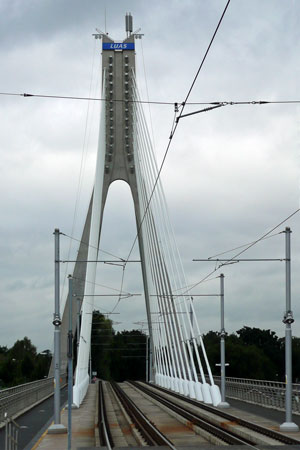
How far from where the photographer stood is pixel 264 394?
4262cm

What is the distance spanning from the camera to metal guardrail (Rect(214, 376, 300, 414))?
3810 cm

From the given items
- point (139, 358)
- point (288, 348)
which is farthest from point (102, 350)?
point (288, 348)

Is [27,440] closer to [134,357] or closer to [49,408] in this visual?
[49,408]

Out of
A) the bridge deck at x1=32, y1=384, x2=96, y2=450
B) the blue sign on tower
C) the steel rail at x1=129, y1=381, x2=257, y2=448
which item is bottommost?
the bridge deck at x1=32, y1=384, x2=96, y2=450

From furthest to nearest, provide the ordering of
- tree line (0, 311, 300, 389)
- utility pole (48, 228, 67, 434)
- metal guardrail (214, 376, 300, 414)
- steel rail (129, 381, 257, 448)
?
1. tree line (0, 311, 300, 389)
2. metal guardrail (214, 376, 300, 414)
3. utility pole (48, 228, 67, 434)
4. steel rail (129, 381, 257, 448)

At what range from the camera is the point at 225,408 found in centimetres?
3966

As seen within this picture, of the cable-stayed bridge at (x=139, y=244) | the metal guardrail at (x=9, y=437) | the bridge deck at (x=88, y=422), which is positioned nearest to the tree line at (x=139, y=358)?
the cable-stayed bridge at (x=139, y=244)

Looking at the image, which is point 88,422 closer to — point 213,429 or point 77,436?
point 77,436

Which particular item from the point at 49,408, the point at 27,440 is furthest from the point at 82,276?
the point at 27,440

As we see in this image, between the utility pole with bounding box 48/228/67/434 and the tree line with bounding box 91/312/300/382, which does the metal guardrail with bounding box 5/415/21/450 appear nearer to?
the utility pole with bounding box 48/228/67/434

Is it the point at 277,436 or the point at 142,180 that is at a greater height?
the point at 142,180

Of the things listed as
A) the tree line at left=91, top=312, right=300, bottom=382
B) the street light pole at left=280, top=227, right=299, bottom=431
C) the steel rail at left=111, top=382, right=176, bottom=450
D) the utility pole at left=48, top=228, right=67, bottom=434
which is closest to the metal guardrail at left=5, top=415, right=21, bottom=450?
the steel rail at left=111, top=382, right=176, bottom=450

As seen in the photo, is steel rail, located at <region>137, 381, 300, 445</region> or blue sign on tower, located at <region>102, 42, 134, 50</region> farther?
blue sign on tower, located at <region>102, 42, 134, 50</region>

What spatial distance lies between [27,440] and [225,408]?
16.0 m
